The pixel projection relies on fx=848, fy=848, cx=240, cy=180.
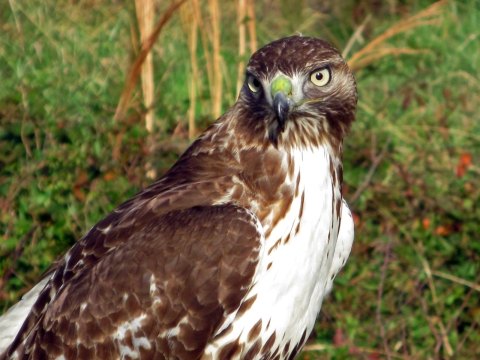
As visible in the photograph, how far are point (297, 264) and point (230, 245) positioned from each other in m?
0.32

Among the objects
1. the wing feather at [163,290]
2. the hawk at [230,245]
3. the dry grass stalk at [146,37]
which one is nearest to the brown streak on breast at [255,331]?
the hawk at [230,245]

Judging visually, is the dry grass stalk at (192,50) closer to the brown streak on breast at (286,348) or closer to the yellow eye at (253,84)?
the yellow eye at (253,84)

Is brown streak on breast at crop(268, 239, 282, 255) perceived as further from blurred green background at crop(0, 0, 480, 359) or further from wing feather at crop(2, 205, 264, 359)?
blurred green background at crop(0, 0, 480, 359)

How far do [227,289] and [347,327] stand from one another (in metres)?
2.06

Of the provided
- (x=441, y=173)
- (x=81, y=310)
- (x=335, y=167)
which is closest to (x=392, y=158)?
(x=441, y=173)

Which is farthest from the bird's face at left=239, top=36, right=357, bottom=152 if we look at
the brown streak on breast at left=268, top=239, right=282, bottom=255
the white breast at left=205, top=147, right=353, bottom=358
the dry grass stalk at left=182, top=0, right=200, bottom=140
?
the dry grass stalk at left=182, top=0, right=200, bottom=140

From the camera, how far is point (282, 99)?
3.44 m

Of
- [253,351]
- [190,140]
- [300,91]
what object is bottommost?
[190,140]

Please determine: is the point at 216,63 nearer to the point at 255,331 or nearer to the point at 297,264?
the point at 297,264

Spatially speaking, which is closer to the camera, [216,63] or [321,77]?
[321,77]

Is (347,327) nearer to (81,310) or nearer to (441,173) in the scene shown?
(441,173)

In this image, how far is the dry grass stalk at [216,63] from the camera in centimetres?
612

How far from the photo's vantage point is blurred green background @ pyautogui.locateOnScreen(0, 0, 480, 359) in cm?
504

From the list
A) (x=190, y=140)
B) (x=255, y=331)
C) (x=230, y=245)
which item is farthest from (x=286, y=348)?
(x=190, y=140)
